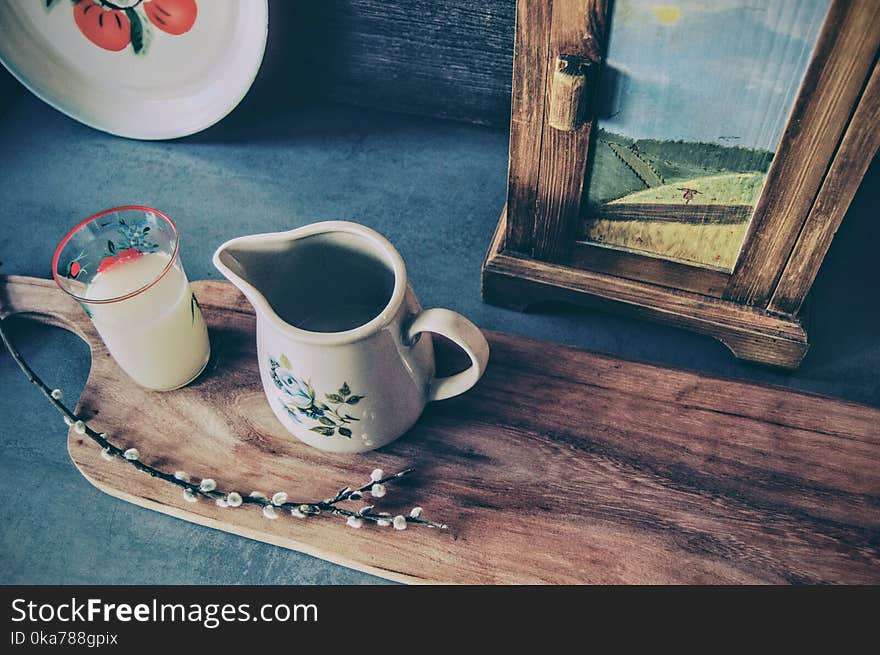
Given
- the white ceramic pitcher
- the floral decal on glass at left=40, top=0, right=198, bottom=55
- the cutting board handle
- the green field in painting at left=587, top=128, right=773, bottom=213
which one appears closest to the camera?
the white ceramic pitcher

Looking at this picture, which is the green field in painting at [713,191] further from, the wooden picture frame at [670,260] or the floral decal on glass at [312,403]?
the floral decal on glass at [312,403]

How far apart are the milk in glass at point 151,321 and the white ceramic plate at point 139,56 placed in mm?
377

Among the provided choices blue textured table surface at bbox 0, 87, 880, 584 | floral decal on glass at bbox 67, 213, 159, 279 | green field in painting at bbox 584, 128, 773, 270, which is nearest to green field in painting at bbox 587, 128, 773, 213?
green field in painting at bbox 584, 128, 773, 270

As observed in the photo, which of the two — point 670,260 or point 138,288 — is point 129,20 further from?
point 670,260

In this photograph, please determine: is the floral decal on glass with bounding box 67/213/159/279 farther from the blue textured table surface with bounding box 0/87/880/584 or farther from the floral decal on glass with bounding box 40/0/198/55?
the floral decal on glass with bounding box 40/0/198/55

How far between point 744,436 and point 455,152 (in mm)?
575

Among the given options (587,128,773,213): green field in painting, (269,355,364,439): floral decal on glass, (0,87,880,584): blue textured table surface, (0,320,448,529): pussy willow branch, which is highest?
(587,128,773,213): green field in painting

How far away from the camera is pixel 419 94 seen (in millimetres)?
1134

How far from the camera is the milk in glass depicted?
0.72 m

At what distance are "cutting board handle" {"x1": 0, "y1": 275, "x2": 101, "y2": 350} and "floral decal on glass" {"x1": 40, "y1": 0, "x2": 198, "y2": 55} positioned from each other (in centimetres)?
35

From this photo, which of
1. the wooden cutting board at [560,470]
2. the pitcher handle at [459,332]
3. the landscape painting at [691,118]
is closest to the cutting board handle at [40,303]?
the wooden cutting board at [560,470]

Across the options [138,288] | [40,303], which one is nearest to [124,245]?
[138,288]

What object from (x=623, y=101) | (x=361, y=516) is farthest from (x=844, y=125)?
(x=361, y=516)

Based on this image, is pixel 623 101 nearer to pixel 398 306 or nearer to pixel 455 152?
pixel 398 306
